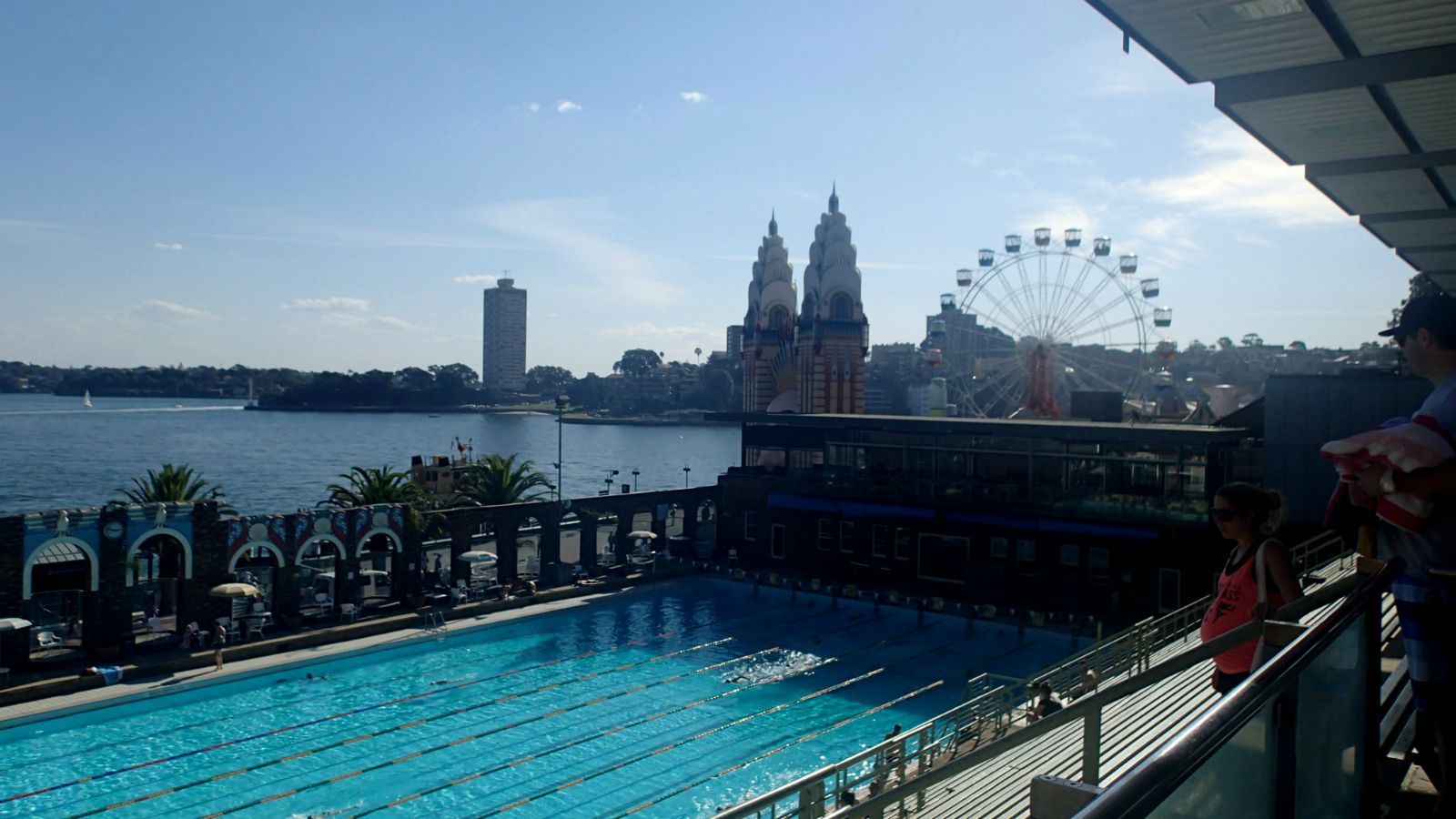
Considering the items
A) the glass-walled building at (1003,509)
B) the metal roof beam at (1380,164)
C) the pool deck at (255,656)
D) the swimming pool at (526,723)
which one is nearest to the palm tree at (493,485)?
the pool deck at (255,656)

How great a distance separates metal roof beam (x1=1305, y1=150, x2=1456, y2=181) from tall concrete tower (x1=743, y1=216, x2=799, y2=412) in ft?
201

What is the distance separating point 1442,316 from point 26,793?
25.8 meters

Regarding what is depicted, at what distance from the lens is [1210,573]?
34406 mm

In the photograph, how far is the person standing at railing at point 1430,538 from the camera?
3.99 meters

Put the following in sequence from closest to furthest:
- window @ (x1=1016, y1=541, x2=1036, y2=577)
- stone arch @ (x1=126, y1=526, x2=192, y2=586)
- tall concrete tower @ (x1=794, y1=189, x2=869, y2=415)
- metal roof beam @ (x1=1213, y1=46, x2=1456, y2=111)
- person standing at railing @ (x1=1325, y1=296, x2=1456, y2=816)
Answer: person standing at railing @ (x1=1325, y1=296, x2=1456, y2=816) < metal roof beam @ (x1=1213, y1=46, x2=1456, y2=111) < stone arch @ (x1=126, y1=526, x2=192, y2=586) < window @ (x1=1016, y1=541, x2=1036, y2=577) < tall concrete tower @ (x1=794, y1=189, x2=869, y2=415)

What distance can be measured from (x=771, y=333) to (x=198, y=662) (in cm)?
4924

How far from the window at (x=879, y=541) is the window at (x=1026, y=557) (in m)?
5.64

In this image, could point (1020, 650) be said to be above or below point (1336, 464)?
below

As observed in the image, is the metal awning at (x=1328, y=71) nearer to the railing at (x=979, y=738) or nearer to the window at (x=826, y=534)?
the railing at (x=979, y=738)

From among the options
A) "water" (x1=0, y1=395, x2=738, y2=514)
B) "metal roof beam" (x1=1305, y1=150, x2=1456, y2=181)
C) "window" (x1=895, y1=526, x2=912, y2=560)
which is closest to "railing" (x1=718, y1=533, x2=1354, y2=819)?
"metal roof beam" (x1=1305, y1=150, x2=1456, y2=181)

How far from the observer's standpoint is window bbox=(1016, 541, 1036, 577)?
1517 inches

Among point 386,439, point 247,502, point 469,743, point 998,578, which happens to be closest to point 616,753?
point 469,743

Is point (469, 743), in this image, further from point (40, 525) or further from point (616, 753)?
point (40, 525)

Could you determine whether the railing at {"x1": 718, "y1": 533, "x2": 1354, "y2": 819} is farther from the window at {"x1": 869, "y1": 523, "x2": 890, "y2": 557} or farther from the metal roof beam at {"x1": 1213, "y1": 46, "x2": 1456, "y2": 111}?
the window at {"x1": 869, "y1": 523, "x2": 890, "y2": 557}
